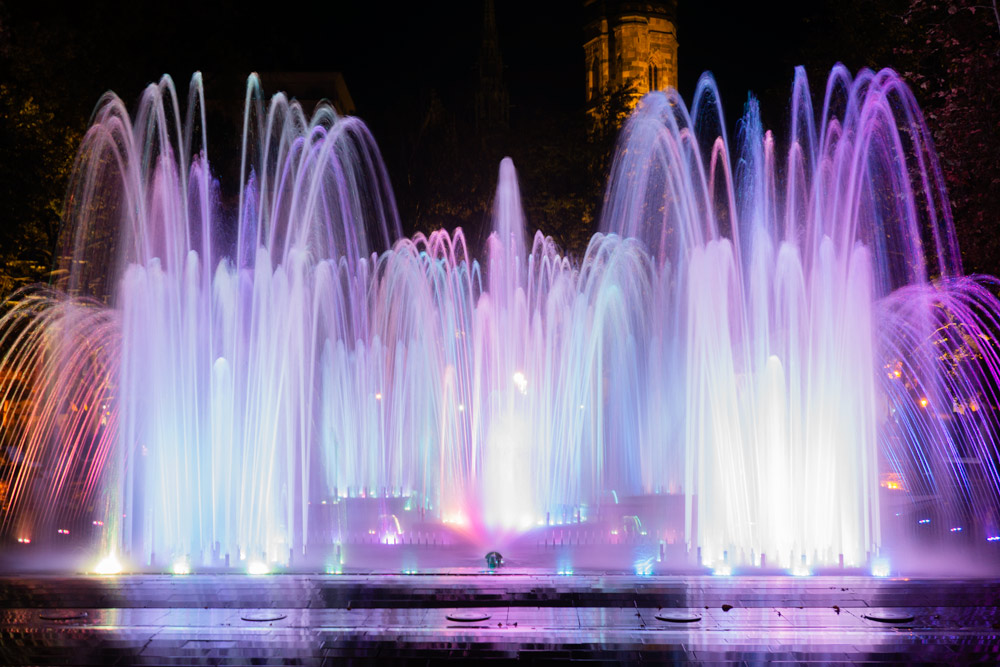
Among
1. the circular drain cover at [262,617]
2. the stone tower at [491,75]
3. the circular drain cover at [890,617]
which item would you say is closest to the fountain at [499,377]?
the circular drain cover at [890,617]

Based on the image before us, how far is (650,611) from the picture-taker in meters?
9.52

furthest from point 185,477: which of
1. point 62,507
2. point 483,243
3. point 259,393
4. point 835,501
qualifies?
point 483,243

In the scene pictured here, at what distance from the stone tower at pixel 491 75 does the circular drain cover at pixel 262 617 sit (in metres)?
77.2

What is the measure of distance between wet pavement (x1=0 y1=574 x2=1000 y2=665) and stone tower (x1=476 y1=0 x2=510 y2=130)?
76567 millimetres

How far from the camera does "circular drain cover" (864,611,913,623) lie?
8992 mm

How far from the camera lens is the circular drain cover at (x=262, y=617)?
363 inches

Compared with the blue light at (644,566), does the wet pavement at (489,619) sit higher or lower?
lower

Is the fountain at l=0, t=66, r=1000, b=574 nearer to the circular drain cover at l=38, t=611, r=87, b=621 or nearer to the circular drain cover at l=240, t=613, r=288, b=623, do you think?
the circular drain cover at l=38, t=611, r=87, b=621

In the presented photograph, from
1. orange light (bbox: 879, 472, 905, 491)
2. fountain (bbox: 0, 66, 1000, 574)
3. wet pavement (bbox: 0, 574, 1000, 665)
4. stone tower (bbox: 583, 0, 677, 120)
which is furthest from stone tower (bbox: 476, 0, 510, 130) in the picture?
wet pavement (bbox: 0, 574, 1000, 665)

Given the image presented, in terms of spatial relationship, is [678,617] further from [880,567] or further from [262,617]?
[880,567]

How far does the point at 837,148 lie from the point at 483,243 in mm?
16378

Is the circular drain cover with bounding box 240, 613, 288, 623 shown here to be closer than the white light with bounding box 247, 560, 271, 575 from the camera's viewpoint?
Yes

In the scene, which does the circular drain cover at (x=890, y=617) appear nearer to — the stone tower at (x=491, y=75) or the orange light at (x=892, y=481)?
the orange light at (x=892, y=481)

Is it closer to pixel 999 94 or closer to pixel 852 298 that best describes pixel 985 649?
pixel 852 298
